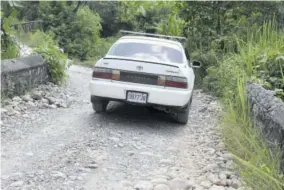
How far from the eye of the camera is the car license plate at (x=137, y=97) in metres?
6.82

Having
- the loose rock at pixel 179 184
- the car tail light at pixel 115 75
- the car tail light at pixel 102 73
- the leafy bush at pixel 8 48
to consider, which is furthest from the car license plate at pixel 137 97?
the leafy bush at pixel 8 48

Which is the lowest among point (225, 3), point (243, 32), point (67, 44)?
point (67, 44)

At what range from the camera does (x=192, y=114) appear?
8.62 metres

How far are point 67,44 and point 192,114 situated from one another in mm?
15693

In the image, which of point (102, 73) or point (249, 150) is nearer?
point (249, 150)

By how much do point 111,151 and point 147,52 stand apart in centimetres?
264

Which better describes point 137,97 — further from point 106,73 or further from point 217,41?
point 217,41

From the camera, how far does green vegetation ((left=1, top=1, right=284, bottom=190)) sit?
508 cm

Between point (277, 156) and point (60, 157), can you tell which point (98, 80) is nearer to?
point (60, 157)

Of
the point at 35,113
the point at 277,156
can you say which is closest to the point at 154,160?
the point at 277,156

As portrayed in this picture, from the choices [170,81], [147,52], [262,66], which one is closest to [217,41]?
[147,52]

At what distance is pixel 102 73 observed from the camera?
697 cm

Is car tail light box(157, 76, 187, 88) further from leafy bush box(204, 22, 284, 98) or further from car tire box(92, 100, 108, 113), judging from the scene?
car tire box(92, 100, 108, 113)

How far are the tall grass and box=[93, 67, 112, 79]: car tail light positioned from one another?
2153mm
